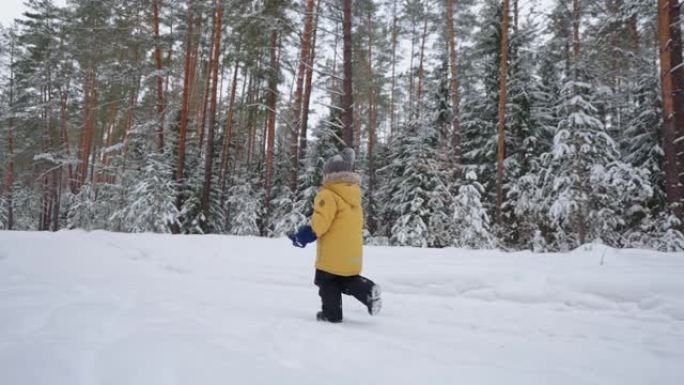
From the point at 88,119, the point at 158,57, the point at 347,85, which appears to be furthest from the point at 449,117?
the point at 88,119

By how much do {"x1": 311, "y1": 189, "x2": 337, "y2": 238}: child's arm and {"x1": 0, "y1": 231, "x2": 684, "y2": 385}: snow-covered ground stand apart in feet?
2.53

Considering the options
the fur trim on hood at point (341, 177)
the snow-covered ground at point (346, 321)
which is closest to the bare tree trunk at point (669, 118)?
the snow-covered ground at point (346, 321)

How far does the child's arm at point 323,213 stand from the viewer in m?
3.23

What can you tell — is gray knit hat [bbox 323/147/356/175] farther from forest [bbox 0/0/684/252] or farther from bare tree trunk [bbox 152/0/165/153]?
bare tree trunk [bbox 152/0/165/153]

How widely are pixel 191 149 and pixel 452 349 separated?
19.9 metres

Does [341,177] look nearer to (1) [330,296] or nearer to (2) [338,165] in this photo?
(2) [338,165]

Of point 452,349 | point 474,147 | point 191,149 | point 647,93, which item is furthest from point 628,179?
point 191,149

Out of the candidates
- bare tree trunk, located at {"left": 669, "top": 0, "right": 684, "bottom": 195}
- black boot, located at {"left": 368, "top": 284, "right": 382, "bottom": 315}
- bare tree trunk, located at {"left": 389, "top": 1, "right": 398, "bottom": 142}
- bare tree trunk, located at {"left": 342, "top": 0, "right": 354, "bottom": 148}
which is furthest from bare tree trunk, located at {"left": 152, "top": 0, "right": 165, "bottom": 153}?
bare tree trunk, located at {"left": 669, "top": 0, "right": 684, "bottom": 195}

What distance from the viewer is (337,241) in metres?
3.35

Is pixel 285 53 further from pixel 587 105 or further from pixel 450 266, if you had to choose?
pixel 450 266

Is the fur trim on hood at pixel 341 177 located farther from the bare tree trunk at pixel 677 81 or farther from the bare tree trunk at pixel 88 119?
the bare tree trunk at pixel 88 119

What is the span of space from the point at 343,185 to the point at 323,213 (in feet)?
1.15

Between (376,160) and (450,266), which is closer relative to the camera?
(450,266)

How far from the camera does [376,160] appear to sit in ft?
83.7
